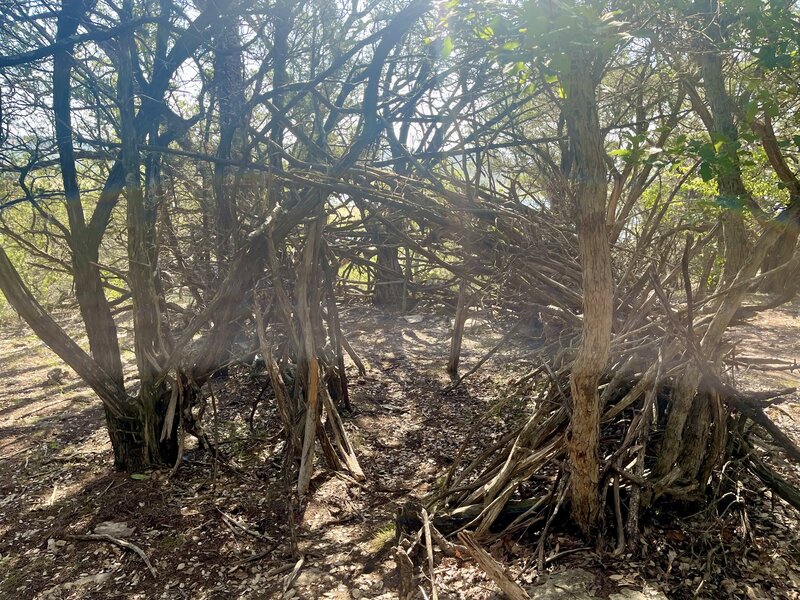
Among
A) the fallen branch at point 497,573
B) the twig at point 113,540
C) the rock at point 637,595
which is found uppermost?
the fallen branch at point 497,573

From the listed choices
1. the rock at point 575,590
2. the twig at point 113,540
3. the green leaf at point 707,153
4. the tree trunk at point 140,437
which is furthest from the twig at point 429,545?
the green leaf at point 707,153

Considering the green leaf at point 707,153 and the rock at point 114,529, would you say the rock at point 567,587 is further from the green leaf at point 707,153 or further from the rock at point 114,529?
the rock at point 114,529

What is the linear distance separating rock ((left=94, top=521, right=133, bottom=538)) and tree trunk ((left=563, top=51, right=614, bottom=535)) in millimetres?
2389

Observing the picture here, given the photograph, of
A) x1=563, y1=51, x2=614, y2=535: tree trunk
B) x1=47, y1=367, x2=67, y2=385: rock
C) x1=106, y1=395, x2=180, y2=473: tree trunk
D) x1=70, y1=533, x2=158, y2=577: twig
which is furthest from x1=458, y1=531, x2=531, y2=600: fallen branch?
x1=47, y1=367, x2=67, y2=385: rock

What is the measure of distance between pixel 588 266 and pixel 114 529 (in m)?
2.85

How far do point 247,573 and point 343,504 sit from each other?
729mm

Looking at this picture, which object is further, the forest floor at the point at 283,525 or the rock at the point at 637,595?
the forest floor at the point at 283,525

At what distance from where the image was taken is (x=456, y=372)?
579cm

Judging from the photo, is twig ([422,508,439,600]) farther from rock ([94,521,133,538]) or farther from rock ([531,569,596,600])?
rock ([94,521,133,538])

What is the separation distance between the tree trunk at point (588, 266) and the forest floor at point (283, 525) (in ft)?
1.50

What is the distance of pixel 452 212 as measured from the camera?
4.04 m

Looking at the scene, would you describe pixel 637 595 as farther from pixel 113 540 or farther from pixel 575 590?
pixel 113 540

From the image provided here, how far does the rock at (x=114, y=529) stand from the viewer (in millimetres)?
3021

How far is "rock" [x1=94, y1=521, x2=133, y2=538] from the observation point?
3.02 meters
